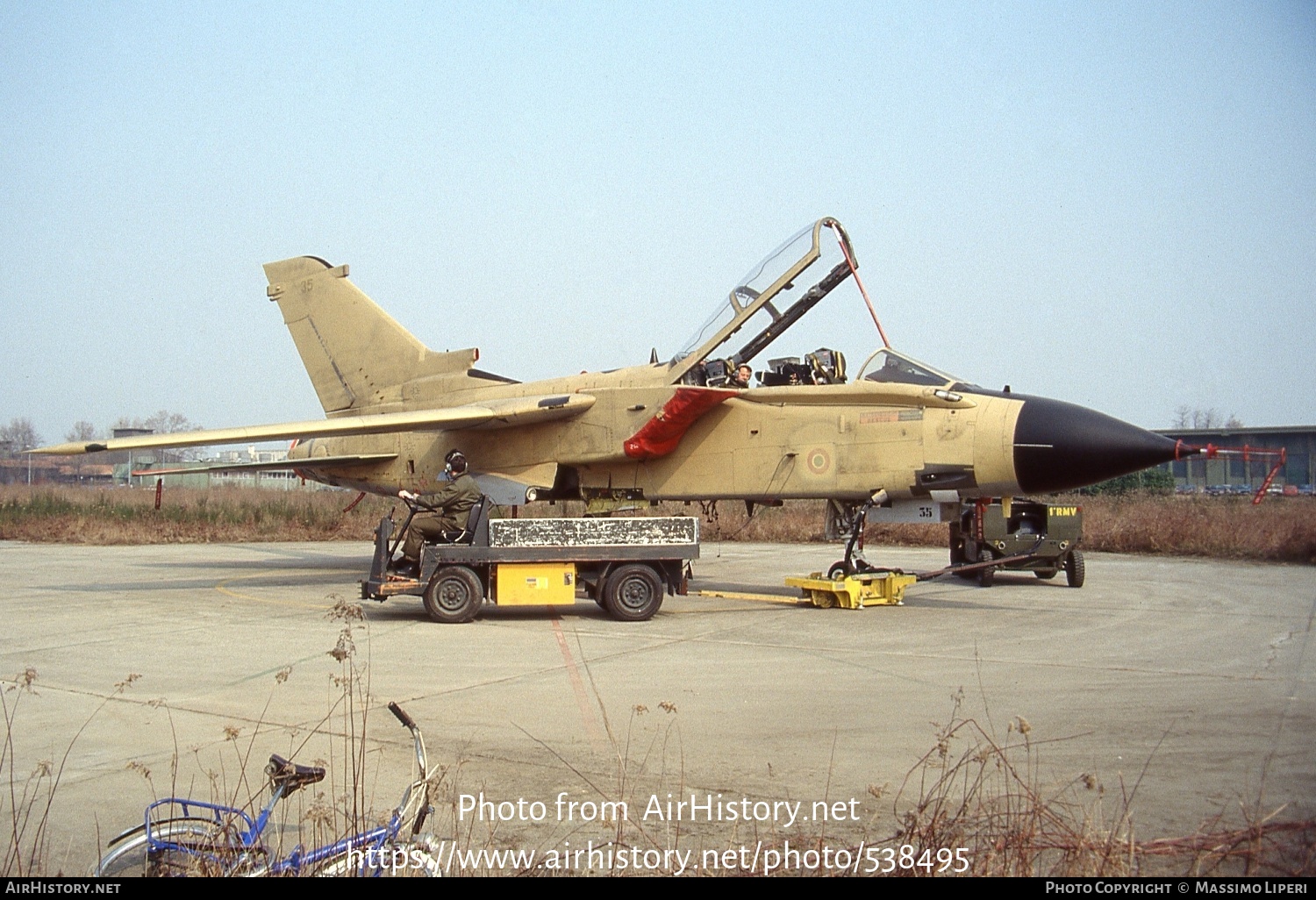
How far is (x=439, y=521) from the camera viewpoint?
10562 mm

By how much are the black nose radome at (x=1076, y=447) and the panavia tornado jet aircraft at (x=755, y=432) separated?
2 cm

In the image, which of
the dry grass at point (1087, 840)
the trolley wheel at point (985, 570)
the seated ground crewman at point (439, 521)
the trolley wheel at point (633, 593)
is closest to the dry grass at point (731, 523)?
the trolley wheel at point (985, 570)

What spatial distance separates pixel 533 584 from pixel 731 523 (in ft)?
53.4

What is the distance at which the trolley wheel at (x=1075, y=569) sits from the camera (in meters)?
13.6

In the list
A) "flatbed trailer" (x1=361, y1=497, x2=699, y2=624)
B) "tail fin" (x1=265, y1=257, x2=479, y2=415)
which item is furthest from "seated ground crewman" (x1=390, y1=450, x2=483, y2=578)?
"tail fin" (x1=265, y1=257, x2=479, y2=415)

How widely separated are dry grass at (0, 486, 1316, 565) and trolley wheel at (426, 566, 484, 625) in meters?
10.7

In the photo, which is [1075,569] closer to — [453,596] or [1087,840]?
[453,596]

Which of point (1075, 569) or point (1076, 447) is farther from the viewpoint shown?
point (1075, 569)

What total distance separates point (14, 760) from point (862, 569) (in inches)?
350

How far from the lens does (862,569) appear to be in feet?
38.7

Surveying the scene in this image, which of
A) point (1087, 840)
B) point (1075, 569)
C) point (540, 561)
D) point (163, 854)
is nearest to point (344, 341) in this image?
point (540, 561)

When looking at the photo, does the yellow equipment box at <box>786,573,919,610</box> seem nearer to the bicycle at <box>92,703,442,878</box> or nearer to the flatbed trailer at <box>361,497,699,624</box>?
the flatbed trailer at <box>361,497,699,624</box>

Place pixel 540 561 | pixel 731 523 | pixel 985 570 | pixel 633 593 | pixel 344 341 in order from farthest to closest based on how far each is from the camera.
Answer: pixel 731 523 → pixel 344 341 → pixel 985 570 → pixel 633 593 → pixel 540 561

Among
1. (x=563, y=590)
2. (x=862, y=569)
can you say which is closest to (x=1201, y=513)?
(x=862, y=569)
